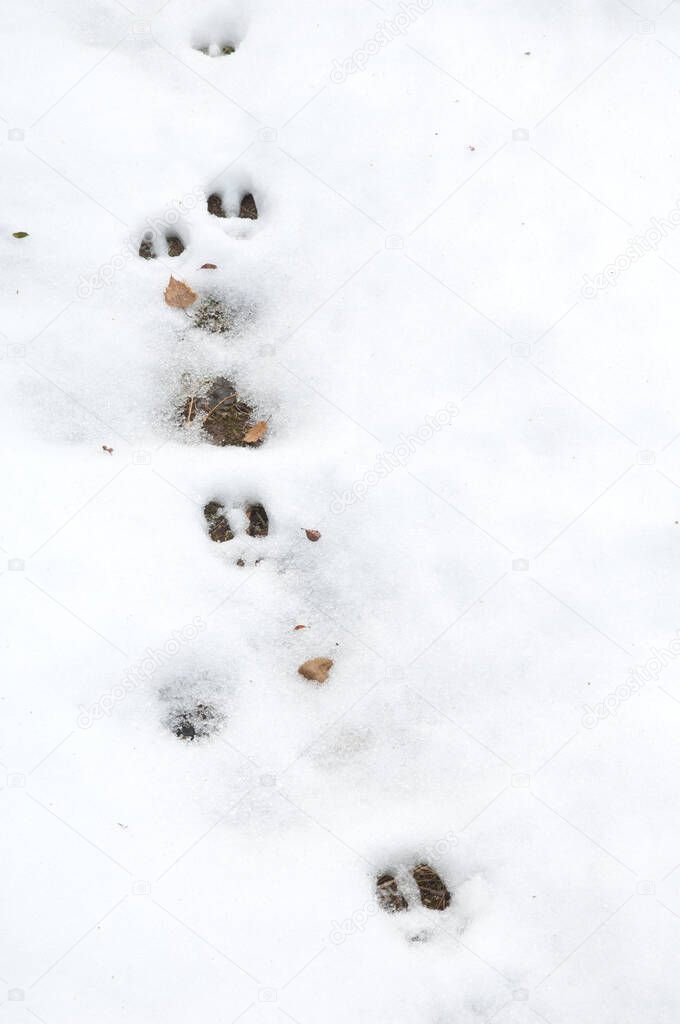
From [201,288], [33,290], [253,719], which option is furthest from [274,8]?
[253,719]

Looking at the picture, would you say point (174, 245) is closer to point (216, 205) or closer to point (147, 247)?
point (147, 247)

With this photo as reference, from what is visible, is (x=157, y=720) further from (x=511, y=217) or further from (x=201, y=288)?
(x=511, y=217)

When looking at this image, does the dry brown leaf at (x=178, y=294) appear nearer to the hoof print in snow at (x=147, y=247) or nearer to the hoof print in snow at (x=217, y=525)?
the hoof print in snow at (x=147, y=247)

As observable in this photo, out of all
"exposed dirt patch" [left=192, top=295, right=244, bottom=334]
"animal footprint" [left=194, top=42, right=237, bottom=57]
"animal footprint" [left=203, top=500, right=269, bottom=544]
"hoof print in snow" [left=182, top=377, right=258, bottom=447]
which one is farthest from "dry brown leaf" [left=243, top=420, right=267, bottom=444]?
"animal footprint" [left=194, top=42, right=237, bottom=57]

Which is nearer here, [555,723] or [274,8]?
[555,723]

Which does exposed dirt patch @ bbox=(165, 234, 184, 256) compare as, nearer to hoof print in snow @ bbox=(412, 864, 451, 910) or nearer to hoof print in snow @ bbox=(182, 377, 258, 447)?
hoof print in snow @ bbox=(182, 377, 258, 447)

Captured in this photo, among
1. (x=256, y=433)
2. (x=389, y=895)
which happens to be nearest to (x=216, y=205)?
(x=256, y=433)
